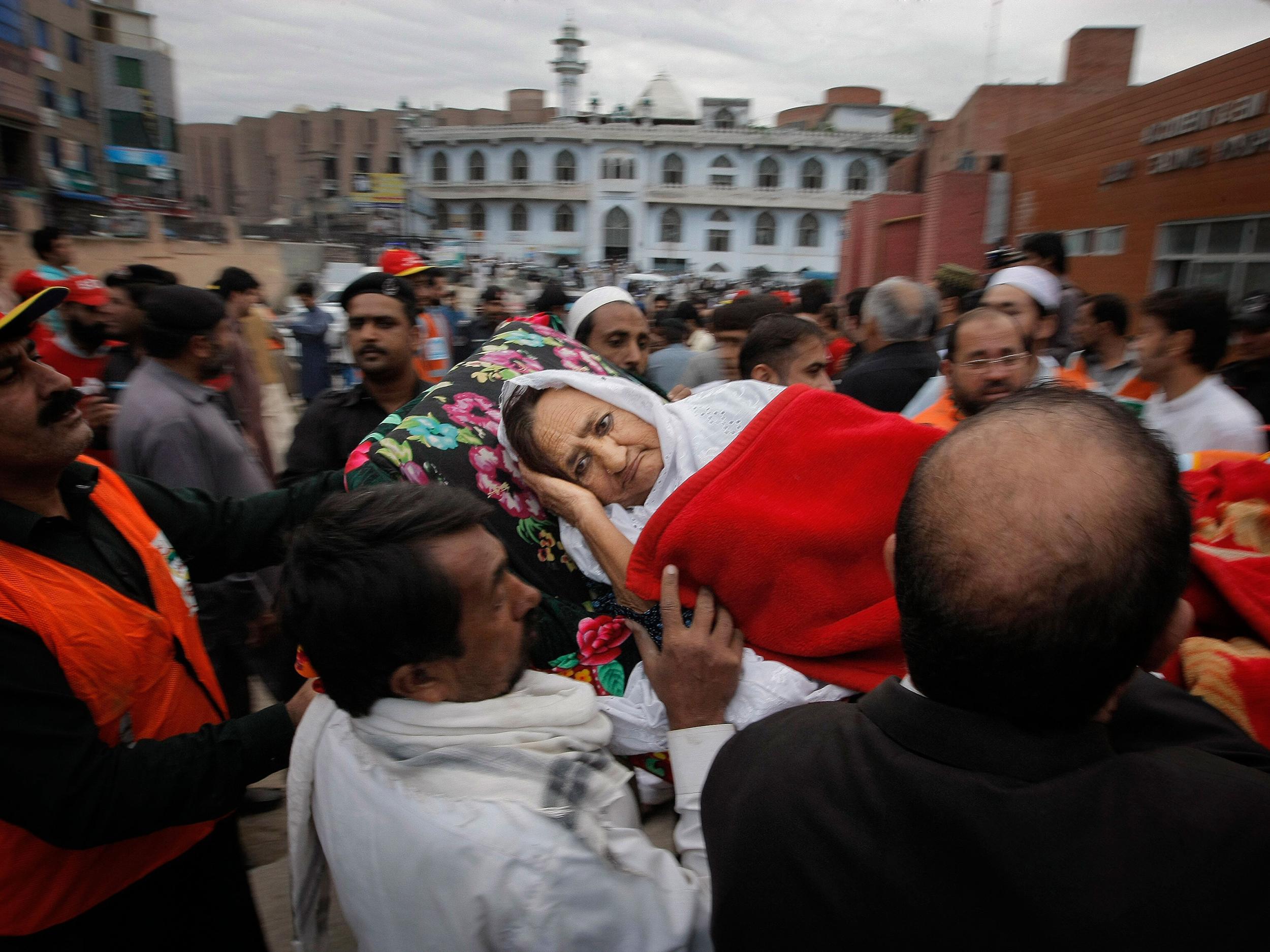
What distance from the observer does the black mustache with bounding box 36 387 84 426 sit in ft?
5.19

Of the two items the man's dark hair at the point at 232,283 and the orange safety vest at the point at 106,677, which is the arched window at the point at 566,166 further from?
the orange safety vest at the point at 106,677

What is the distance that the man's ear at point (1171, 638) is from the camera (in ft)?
3.04

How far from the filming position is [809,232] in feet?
153

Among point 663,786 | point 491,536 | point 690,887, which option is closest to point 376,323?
point 491,536

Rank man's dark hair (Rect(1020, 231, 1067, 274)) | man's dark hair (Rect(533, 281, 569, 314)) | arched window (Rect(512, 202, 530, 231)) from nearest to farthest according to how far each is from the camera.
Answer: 1. man's dark hair (Rect(1020, 231, 1067, 274))
2. man's dark hair (Rect(533, 281, 569, 314))
3. arched window (Rect(512, 202, 530, 231))

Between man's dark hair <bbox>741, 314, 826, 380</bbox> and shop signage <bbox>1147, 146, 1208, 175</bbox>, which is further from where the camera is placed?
shop signage <bbox>1147, 146, 1208, 175</bbox>

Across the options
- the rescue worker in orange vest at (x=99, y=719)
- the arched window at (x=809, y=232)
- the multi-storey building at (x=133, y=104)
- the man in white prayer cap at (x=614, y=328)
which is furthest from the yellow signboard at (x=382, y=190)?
the rescue worker in orange vest at (x=99, y=719)

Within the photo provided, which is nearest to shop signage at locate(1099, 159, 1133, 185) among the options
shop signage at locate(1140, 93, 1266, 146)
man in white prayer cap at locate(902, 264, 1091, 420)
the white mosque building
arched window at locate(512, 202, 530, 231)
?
shop signage at locate(1140, 93, 1266, 146)

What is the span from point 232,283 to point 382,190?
157 feet

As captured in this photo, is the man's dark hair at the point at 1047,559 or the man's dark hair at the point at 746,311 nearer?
the man's dark hair at the point at 1047,559

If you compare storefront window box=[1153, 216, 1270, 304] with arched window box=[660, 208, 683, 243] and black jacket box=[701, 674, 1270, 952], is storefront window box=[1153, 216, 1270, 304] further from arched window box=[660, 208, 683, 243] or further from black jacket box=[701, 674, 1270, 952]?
arched window box=[660, 208, 683, 243]

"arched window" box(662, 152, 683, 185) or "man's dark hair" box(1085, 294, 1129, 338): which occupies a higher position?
"arched window" box(662, 152, 683, 185)

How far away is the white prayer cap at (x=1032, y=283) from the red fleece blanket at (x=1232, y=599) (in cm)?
271

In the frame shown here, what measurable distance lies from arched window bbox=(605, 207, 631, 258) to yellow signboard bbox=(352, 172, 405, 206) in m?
13.3
